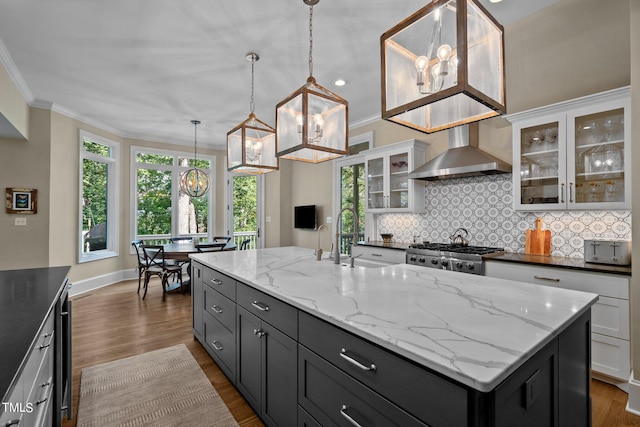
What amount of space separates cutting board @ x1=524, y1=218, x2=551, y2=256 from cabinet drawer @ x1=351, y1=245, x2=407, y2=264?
4.06 feet

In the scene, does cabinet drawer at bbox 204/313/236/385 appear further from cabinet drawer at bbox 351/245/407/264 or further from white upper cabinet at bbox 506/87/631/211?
white upper cabinet at bbox 506/87/631/211

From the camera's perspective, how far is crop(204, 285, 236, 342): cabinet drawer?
2156 mm

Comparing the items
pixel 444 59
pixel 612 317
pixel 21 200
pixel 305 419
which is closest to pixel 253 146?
pixel 444 59

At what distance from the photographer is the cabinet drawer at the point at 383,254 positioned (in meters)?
3.77

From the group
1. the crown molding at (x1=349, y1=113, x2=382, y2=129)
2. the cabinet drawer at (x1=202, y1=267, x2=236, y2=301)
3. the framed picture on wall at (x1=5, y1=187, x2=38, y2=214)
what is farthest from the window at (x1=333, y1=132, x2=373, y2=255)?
the framed picture on wall at (x1=5, y1=187, x2=38, y2=214)

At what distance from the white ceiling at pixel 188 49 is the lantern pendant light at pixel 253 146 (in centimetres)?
83

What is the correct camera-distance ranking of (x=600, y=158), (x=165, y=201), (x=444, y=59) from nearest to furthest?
1. (x=444, y=59)
2. (x=600, y=158)
3. (x=165, y=201)

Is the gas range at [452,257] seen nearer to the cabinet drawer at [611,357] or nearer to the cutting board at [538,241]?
the cutting board at [538,241]

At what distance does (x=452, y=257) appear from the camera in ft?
10.3

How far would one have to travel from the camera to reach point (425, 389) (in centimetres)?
88

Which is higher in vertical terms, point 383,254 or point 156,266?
point 383,254

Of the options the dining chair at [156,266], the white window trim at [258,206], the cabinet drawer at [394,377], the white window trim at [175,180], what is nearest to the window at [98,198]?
the white window trim at [175,180]

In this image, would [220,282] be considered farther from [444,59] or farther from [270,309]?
[444,59]

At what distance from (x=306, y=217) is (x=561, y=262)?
171 inches
